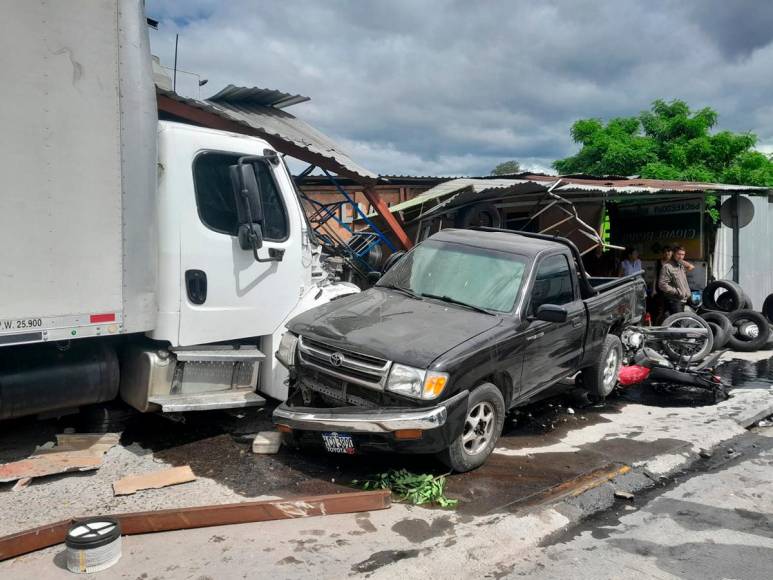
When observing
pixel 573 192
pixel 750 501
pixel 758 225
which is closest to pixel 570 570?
pixel 750 501

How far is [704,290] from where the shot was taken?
1162 centimetres

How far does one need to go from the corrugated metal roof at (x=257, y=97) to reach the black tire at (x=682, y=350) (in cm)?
621

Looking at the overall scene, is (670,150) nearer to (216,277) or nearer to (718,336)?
(718,336)

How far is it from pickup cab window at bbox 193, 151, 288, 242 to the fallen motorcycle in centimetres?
474

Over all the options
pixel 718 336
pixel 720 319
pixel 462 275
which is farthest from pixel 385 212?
pixel 720 319

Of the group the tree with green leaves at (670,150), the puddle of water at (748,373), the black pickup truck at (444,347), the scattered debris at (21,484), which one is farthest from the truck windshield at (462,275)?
the tree with green leaves at (670,150)

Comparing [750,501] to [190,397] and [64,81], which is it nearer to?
[190,397]

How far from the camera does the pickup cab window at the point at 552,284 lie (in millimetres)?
5422

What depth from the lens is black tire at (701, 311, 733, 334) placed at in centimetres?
1017

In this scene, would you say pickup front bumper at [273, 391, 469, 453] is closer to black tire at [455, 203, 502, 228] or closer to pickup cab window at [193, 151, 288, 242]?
pickup cab window at [193, 151, 288, 242]

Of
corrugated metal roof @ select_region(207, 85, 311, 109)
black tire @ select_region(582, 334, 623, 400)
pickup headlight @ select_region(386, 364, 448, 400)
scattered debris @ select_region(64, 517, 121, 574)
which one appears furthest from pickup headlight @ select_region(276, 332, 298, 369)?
corrugated metal roof @ select_region(207, 85, 311, 109)

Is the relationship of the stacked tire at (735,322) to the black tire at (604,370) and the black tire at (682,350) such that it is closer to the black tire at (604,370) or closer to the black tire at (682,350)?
the black tire at (682,350)

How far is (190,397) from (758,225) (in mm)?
13817

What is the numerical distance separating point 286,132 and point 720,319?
26.7 ft
